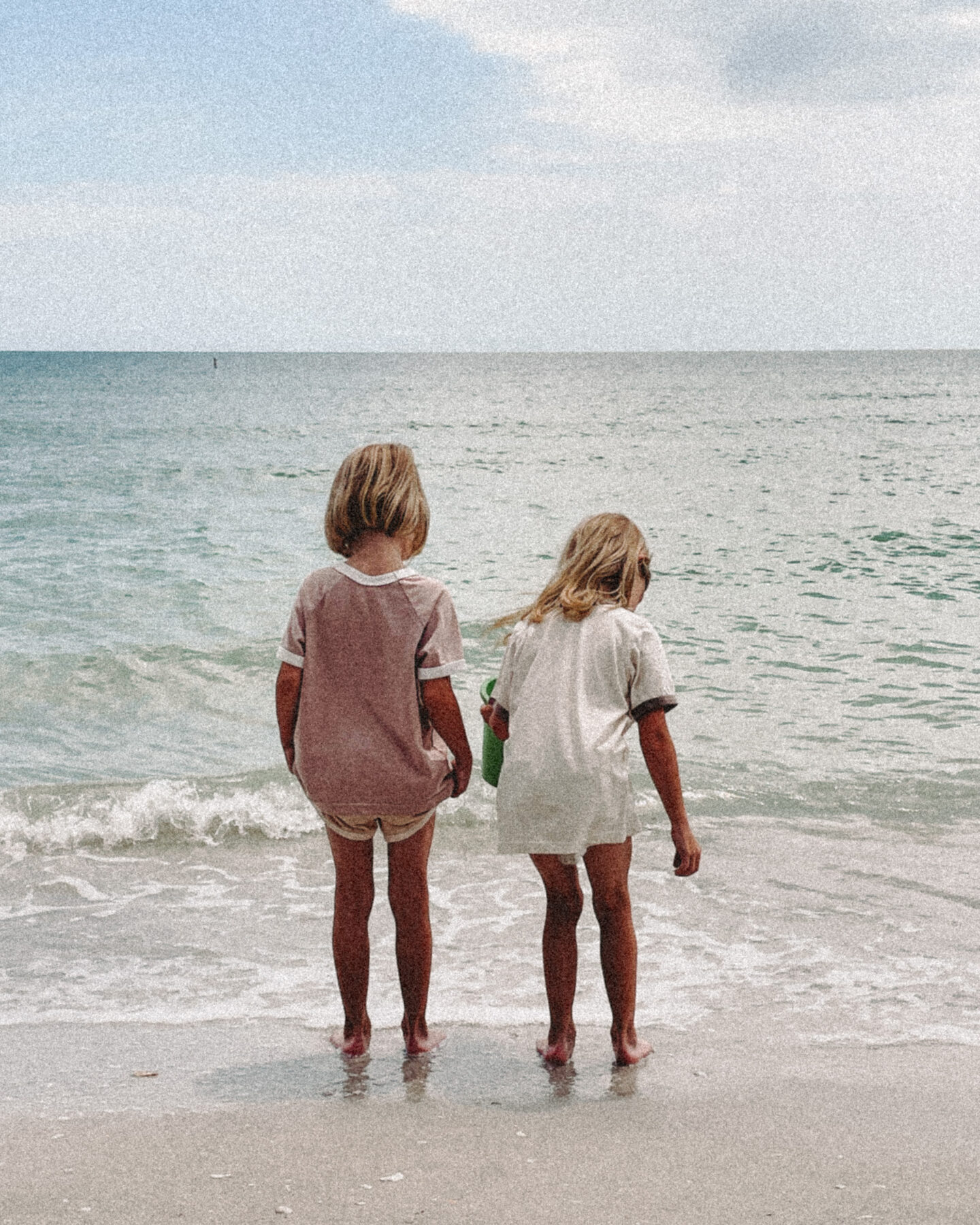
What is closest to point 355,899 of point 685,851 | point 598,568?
point 685,851

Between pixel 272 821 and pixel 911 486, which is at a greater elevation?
pixel 911 486

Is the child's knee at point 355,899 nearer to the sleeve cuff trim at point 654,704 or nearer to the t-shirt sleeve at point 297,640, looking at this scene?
the t-shirt sleeve at point 297,640

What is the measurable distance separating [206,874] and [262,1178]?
10.5ft

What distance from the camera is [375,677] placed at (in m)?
3.25

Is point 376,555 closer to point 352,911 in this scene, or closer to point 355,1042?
point 352,911

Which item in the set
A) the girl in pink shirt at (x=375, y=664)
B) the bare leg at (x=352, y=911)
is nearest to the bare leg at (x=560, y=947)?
the girl in pink shirt at (x=375, y=664)

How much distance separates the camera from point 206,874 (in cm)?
587

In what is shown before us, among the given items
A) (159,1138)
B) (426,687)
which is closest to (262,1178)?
(159,1138)

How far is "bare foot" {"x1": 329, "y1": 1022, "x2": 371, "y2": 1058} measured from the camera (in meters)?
3.58

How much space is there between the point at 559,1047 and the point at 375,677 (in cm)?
120

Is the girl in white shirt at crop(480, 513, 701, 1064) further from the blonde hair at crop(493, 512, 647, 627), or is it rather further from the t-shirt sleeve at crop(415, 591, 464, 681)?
the t-shirt sleeve at crop(415, 591, 464, 681)

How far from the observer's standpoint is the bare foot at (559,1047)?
354cm

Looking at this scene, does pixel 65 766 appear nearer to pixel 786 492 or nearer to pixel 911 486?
pixel 786 492

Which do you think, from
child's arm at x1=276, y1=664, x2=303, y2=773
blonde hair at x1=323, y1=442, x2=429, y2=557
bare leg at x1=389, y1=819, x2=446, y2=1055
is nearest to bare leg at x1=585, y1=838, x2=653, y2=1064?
bare leg at x1=389, y1=819, x2=446, y2=1055
